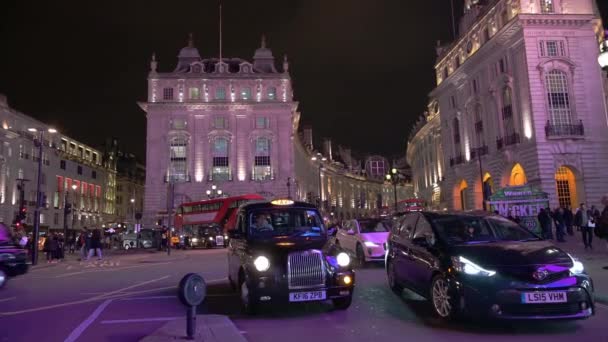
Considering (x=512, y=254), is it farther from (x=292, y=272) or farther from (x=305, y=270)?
(x=292, y=272)

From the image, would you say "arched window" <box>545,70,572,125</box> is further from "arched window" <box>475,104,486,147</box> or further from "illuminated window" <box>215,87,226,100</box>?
"illuminated window" <box>215,87,226,100</box>

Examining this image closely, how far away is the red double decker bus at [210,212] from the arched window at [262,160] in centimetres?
2259

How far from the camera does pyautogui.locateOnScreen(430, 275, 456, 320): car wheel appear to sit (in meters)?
6.55

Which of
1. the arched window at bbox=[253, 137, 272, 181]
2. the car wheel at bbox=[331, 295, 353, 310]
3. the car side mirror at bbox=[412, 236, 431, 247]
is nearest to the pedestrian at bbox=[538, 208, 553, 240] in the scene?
the car side mirror at bbox=[412, 236, 431, 247]

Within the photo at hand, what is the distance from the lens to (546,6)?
1431 inches

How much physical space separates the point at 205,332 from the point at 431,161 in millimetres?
62787

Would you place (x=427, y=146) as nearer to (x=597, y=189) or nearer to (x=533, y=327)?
(x=597, y=189)

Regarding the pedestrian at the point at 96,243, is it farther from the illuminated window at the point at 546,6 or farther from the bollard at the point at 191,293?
the illuminated window at the point at 546,6

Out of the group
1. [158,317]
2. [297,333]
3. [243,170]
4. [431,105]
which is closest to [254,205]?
[158,317]

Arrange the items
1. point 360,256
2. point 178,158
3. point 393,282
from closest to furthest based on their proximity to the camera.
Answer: point 393,282
point 360,256
point 178,158

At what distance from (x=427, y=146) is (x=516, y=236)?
204ft

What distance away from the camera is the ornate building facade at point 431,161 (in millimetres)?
59312

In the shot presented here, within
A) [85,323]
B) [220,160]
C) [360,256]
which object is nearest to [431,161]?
[220,160]

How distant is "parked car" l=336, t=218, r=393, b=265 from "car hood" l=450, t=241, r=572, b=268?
791 cm
